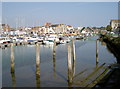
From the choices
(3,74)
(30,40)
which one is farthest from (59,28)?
(3,74)

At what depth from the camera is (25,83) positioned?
11.7 m

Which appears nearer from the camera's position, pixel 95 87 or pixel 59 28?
pixel 95 87

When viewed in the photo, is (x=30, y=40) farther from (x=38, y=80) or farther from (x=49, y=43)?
(x=38, y=80)

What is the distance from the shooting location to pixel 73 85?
1059cm

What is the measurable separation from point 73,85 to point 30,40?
33.0 m

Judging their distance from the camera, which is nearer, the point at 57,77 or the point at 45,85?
the point at 45,85

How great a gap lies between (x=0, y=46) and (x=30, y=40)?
9.68 m

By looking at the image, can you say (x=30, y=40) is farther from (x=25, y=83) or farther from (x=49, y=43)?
(x=25, y=83)

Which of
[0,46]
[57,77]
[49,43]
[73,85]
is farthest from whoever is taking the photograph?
[49,43]

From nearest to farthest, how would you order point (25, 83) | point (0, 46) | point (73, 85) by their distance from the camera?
point (73, 85)
point (25, 83)
point (0, 46)

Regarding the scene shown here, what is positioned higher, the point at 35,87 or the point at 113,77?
the point at 113,77

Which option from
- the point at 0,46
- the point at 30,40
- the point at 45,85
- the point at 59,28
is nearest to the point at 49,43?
the point at 30,40

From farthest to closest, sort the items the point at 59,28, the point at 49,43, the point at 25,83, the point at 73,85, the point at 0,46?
the point at 59,28, the point at 49,43, the point at 0,46, the point at 25,83, the point at 73,85

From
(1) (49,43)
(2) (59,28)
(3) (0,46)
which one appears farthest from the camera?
(2) (59,28)
